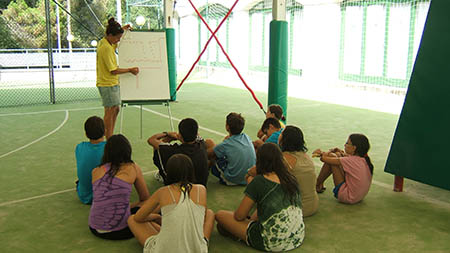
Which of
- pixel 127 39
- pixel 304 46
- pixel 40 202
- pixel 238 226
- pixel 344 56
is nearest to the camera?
pixel 238 226

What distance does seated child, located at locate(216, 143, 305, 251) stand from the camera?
9.44 feet

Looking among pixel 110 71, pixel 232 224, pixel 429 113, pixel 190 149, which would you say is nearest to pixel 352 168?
pixel 429 113

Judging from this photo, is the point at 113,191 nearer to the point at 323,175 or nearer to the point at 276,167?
the point at 276,167

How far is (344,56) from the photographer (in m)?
13.5

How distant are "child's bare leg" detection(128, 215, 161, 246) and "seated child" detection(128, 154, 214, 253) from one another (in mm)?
162

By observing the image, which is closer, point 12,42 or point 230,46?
point 230,46

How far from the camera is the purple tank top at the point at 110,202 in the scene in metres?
3.08

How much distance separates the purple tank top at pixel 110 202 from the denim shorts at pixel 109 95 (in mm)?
2635

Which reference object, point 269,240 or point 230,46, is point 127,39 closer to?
point 269,240

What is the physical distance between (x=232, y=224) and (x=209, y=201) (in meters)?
0.92

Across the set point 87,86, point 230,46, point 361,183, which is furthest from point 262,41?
point 361,183

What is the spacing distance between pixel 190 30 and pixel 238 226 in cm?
2064

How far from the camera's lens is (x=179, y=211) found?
2607mm

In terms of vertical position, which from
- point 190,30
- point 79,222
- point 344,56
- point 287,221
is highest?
point 190,30
